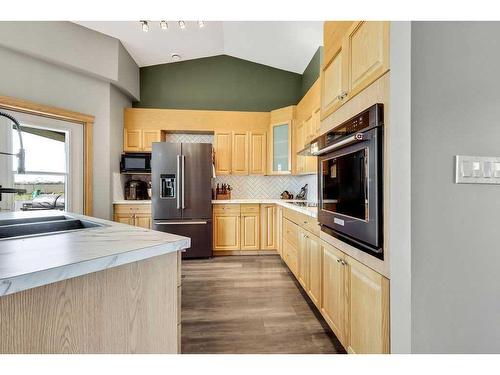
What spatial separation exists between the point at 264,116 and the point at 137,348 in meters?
3.78

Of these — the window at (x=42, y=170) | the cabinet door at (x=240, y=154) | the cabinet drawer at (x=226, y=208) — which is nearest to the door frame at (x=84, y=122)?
the window at (x=42, y=170)

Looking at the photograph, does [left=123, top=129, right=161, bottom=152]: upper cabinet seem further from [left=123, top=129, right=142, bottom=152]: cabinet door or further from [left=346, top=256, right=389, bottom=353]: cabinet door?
[left=346, top=256, right=389, bottom=353]: cabinet door

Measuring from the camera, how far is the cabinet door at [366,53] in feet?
3.63

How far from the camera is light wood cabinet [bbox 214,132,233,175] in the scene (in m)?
4.12

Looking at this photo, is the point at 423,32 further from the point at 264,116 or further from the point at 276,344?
the point at 264,116

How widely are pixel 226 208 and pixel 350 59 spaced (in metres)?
2.82

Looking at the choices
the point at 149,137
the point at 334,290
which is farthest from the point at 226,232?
the point at 334,290

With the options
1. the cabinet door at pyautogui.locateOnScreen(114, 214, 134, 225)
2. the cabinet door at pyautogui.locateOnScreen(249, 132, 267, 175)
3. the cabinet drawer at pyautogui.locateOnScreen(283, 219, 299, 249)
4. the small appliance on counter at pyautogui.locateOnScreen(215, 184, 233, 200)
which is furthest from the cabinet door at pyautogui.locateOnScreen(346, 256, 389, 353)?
the cabinet door at pyautogui.locateOnScreen(114, 214, 134, 225)

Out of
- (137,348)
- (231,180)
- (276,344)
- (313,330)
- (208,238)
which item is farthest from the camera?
(231,180)

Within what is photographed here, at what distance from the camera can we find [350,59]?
1.43m

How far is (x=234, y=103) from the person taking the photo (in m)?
4.40

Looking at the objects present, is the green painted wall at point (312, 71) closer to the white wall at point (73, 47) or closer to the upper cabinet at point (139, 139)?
the upper cabinet at point (139, 139)

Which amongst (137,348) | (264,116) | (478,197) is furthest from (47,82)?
(478,197)

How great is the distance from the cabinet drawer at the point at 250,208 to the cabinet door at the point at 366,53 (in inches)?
105
